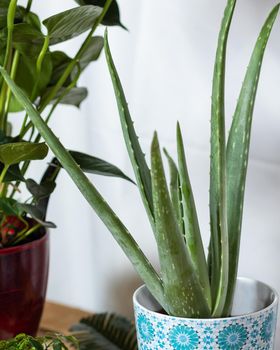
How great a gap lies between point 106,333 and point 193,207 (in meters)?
0.27

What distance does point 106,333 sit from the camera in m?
0.71

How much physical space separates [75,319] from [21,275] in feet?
0.64

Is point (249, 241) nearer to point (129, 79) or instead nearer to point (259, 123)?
point (259, 123)

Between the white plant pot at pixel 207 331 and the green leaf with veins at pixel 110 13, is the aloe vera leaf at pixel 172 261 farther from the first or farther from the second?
the green leaf with veins at pixel 110 13

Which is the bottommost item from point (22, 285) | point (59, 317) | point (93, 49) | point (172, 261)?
point (59, 317)

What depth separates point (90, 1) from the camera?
66 centimetres

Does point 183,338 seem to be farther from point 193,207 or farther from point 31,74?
point 31,74

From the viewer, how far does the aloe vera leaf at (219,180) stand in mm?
487

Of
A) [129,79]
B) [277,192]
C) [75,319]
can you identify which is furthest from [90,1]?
[75,319]

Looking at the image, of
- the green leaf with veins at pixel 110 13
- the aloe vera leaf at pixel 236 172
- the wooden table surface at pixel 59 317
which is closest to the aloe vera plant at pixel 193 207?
the aloe vera leaf at pixel 236 172

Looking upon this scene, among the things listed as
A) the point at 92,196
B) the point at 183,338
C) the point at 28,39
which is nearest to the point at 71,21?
the point at 28,39

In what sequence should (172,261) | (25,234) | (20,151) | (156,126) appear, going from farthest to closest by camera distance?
(156,126) → (25,234) → (20,151) → (172,261)

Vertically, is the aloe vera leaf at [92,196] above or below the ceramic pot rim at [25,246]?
above

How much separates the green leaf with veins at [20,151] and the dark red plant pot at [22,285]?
102mm
